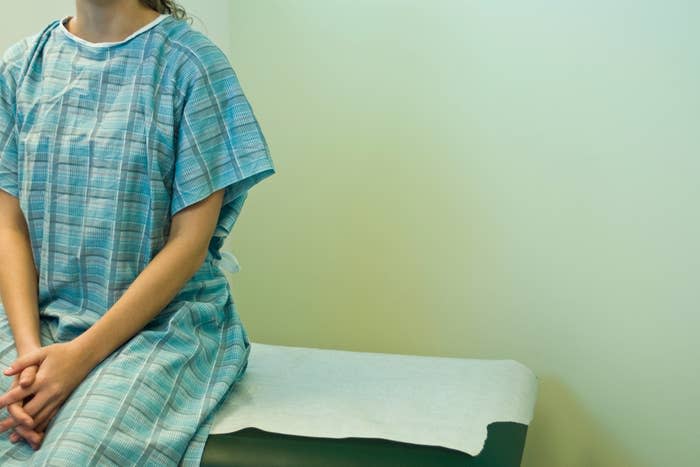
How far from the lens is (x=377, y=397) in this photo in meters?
1.44

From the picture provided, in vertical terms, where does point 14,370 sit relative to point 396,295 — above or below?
above

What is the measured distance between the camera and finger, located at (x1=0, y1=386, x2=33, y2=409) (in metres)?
1.19

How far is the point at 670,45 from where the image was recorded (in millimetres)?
1661

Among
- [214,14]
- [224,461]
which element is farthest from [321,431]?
[214,14]

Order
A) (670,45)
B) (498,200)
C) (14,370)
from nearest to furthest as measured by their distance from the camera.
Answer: (14,370)
(670,45)
(498,200)

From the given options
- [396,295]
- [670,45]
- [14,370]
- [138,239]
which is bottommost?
[396,295]

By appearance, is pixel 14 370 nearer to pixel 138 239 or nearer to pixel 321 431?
pixel 138 239

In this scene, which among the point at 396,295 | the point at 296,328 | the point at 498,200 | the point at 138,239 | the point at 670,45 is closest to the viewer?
the point at 138,239

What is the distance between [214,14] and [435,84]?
598mm

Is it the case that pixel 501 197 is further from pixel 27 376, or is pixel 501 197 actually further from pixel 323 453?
pixel 27 376

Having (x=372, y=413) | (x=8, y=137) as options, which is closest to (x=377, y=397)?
(x=372, y=413)

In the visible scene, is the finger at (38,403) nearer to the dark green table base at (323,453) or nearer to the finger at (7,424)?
the finger at (7,424)

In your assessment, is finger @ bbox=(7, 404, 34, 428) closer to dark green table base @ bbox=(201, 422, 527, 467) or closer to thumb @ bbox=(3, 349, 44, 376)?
thumb @ bbox=(3, 349, 44, 376)

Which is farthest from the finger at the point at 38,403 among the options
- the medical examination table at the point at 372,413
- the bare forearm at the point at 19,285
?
the medical examination table at the point at 372,413
